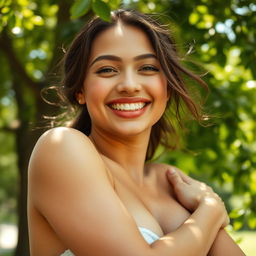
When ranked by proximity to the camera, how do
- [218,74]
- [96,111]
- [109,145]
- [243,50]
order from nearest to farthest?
[96,111]
[109,145]
[243,50]
[218,74]

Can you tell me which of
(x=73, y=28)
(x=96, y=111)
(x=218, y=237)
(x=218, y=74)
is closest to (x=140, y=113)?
(x=96, y=111)

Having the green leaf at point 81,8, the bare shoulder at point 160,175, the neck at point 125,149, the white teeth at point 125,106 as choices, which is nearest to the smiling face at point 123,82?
the white teeth at point 125,106

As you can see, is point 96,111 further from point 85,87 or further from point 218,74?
point 218,74

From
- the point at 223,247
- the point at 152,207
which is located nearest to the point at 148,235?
the point at 152,207

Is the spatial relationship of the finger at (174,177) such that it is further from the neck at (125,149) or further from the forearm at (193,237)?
the forearm at (193,237)

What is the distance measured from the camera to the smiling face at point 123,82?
2229mm

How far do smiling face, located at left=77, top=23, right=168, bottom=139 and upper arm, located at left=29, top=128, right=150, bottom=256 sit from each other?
289mm

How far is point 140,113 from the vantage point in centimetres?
230

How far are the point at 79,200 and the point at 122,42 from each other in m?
0.80

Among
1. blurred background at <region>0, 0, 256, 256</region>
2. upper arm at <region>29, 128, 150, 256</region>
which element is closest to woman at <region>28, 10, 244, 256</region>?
upper arm at <region>29, 128, 150, 256</region>

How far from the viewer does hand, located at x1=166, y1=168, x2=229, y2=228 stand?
7.77 ft

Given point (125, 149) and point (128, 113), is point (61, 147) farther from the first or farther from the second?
point (125, 149)

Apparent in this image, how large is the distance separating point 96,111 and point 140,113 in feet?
0.66

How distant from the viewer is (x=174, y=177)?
8.74ft
